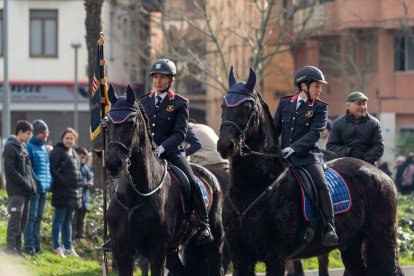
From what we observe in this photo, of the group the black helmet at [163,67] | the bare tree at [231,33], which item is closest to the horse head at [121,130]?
the black helmet at [163,67]

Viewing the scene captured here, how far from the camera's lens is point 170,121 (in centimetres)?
1420

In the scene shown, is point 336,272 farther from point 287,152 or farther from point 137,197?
point 137,197

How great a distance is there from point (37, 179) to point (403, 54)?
3612 centimetres

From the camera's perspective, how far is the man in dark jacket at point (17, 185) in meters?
18.5

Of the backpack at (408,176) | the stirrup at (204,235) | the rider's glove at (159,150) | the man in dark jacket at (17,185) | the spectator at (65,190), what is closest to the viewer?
the rider's glove at (159,150)

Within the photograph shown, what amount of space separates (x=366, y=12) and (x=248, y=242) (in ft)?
136

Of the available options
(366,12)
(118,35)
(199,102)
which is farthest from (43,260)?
(199,102)

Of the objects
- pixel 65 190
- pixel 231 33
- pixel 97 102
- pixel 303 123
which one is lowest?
pixel 65 190

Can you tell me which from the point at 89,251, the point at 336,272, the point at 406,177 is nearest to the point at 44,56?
the point at 406,177

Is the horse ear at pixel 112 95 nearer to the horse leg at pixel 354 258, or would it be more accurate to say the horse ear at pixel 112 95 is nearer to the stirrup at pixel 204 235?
the stirrup at pixel 204 235

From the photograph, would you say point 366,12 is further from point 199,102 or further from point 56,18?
point 199,102

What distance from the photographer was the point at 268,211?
1278cm

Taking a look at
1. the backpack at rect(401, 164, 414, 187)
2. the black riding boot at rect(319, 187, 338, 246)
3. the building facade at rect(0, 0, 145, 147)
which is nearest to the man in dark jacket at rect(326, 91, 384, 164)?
the black riding boot at rect(319, 187, 338, 246)

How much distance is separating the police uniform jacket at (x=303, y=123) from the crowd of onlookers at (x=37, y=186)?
6070 millimetres
